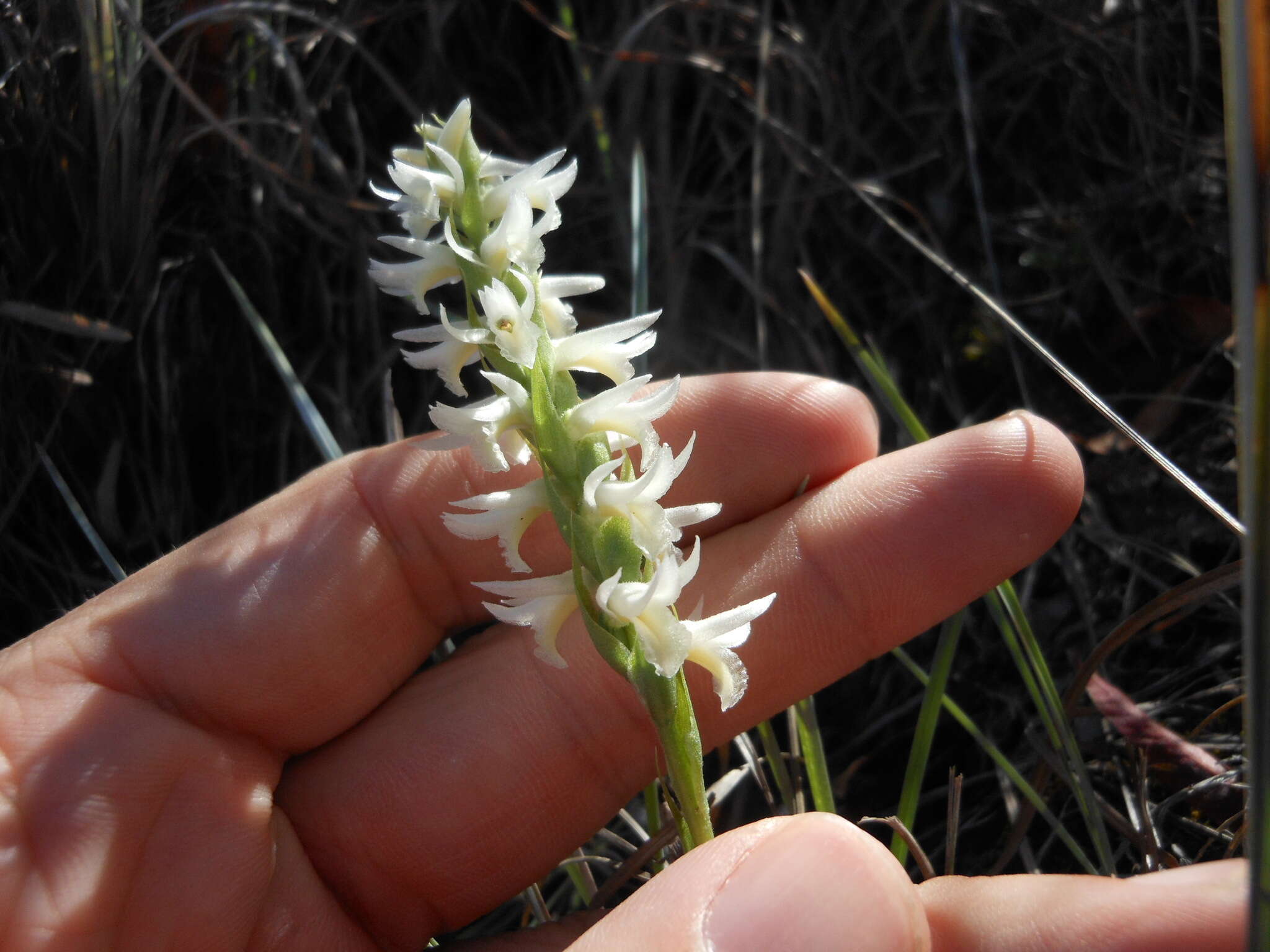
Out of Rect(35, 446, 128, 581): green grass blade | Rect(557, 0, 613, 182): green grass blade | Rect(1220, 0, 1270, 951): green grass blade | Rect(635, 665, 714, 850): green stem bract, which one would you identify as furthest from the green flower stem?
Rect(557, 0, 613, 182): green grass blade

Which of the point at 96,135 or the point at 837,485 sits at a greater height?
the point at 96,135

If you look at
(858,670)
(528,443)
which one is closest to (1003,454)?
(858,670)

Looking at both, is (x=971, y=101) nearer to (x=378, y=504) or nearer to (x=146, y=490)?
(x=378, y=504)

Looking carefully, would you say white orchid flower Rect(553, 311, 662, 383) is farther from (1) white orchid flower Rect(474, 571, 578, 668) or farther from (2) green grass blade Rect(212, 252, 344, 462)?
(2) green grass blade Rect(212, 252, 344, 462)

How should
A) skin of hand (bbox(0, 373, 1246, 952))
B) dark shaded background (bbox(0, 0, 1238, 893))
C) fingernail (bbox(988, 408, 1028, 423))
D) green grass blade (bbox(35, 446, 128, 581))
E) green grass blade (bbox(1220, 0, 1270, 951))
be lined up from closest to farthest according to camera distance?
1. green grass blade (bbox(1220, 0, 1270, 951))
2. skin of hand (bbox(0, 373, 1246, 952))
3. fingernail (bbox(988, 408, 1028, 423))
4. green grass blade (bbox(35, 446, 128, 581))
5. dark shaded background (bbox(0, 0, 1238, 893))

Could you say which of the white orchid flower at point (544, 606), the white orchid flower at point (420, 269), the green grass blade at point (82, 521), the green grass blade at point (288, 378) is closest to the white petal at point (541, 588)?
the white orchid flower at point (544, 606)

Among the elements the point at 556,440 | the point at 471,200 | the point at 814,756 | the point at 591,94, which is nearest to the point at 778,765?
the point at 814,756

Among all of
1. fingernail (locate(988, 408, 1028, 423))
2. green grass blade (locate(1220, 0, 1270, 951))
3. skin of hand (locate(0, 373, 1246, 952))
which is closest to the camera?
green grass blade (locate(1220, 0, 1270, 951))
